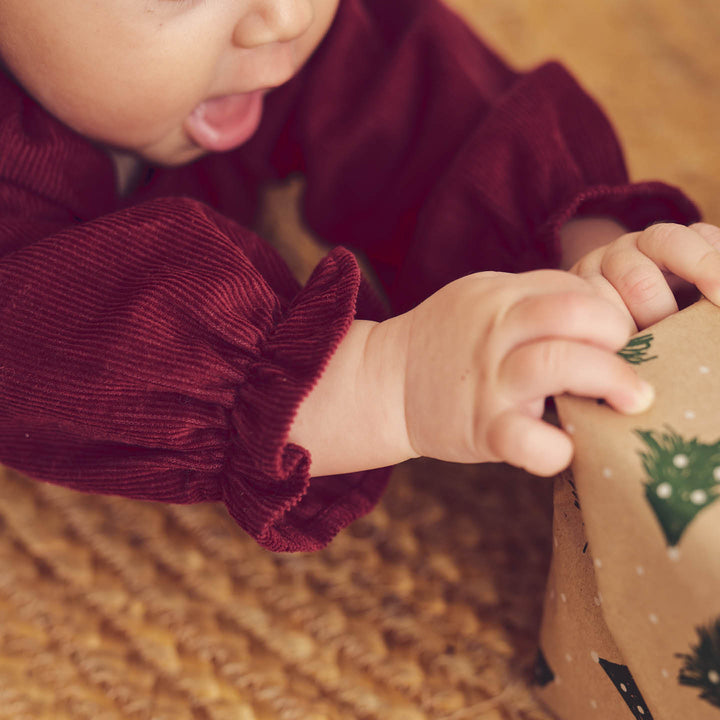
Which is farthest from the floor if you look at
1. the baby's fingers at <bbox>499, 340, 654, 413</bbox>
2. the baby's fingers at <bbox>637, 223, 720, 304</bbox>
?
the baby's fingers at <bbox>499, 340, 654, 413</bbox>

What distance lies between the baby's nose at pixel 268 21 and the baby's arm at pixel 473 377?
18 centimetres

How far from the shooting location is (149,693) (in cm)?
45

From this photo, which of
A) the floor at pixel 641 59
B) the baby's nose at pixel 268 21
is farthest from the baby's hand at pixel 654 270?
the floor at pixel 641 59

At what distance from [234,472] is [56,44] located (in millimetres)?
264

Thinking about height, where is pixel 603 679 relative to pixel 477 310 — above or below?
below

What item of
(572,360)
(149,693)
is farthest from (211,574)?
(572,360)

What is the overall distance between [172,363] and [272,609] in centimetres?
18

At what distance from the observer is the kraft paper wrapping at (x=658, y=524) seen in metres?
0.30

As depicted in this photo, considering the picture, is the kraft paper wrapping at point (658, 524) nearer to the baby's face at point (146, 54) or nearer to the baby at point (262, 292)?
the baby at point (262, 292)

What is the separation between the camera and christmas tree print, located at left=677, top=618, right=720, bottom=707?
0.30 meters

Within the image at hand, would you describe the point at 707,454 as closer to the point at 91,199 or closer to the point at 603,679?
the point at 603,679

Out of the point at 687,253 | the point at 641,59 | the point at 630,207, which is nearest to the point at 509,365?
the point at 687,253

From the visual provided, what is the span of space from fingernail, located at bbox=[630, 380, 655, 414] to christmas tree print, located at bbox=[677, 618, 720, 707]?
0.09 meters

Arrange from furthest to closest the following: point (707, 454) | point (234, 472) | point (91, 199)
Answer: point (91, 199), point (234, 472), point (707, 454)
